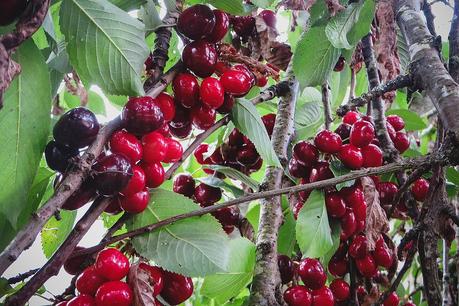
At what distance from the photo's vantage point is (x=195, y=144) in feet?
2.21

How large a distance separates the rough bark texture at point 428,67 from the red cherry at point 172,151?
311mm

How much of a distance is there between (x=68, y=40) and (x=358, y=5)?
0.44 metres

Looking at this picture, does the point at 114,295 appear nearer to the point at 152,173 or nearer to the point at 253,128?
the point at 152,173

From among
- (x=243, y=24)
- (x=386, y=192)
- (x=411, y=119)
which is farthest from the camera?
(x=411, y=119)

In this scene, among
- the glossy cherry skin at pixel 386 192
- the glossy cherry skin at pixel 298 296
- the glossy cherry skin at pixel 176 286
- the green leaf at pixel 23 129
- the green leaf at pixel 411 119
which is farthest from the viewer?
the green leaf at pixel 411 119

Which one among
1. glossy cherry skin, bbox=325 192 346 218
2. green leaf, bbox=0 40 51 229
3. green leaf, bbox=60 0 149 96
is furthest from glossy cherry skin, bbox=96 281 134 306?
glossy cherry skin, bbox=325 192 346 218

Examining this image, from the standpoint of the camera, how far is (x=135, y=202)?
563 mm

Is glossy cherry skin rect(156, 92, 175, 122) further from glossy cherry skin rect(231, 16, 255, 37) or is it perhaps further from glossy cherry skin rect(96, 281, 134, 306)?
glossy cherry skin rect(231, 16, 255, 37)

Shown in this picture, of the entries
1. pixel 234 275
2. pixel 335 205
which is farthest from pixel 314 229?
pixel 234 275

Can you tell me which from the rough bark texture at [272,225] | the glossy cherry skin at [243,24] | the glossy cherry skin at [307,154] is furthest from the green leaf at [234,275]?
the glossy cherry skin at [243,24]

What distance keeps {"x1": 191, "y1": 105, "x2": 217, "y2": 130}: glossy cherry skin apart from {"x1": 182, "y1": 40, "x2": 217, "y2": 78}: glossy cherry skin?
49 mm

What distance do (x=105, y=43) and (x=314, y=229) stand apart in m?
0.37

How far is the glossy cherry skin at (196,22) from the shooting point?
624 millimetres

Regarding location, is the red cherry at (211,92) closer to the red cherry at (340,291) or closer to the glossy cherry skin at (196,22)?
the glossy cherry skin at (196,22)
